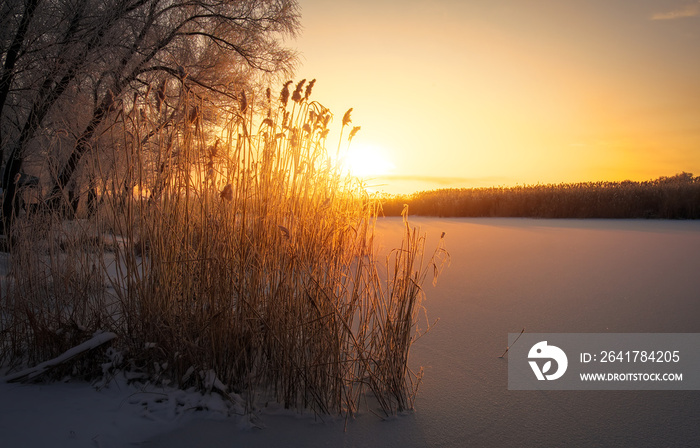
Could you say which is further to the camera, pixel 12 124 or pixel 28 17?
pixel 12 124

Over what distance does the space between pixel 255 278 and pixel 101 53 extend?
496 centimetres

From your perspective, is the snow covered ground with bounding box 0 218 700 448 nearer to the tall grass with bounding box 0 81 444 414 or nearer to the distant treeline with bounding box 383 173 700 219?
the tall grass with bounding box 0 81 444 414

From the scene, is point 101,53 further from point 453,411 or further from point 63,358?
point 453,411

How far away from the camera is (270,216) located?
227cm

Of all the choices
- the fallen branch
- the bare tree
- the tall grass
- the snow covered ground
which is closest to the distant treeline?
the bare tree

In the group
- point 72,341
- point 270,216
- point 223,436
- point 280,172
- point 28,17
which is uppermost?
point 28,17

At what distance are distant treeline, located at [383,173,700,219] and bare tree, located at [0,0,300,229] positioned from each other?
4.13 metres

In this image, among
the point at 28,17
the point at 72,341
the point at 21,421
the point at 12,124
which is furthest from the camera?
the point at 12,124

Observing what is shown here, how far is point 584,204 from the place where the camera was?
37.1 feet

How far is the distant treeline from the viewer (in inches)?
385

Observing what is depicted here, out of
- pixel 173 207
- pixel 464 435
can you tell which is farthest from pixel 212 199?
pixel 464 435

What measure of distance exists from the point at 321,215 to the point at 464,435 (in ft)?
3.86

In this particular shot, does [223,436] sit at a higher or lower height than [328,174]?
lower

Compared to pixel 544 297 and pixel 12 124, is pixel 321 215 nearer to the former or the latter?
pixel 544 297
